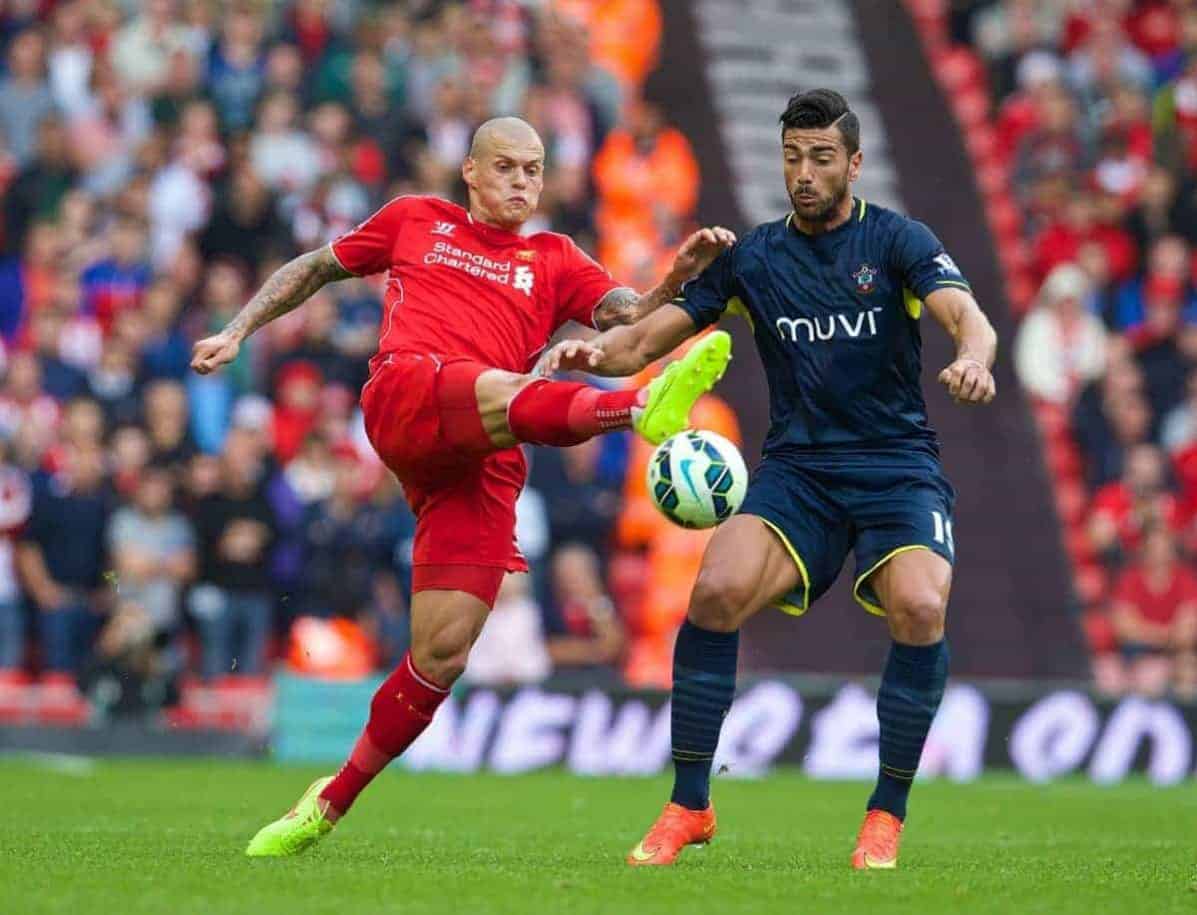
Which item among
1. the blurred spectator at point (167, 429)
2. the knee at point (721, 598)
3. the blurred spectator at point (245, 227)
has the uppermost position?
the blurred spectator at point (245, 227)

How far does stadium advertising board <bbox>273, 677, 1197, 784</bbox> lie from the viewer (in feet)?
52.9

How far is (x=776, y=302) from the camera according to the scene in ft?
28.7

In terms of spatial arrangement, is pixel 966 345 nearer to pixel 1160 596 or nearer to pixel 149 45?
pixel 1160 596

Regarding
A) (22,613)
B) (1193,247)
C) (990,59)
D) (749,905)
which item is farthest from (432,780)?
(990,59)

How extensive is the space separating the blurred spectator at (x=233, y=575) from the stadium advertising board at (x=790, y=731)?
52 cm

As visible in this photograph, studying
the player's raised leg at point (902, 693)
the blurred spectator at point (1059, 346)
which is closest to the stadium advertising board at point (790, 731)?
the blurred spectator at point (1059, 346)

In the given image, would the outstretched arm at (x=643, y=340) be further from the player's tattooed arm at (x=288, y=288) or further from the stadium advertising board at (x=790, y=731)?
the stadium advertising board at (x=790, y=731)

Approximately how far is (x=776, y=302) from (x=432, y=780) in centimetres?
675

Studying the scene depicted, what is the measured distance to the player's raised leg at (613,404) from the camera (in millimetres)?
8125

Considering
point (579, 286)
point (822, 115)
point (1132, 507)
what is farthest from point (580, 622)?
point (822, 115)

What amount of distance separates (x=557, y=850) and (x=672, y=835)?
1022mm

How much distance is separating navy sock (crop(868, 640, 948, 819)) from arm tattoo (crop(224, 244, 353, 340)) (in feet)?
8.72

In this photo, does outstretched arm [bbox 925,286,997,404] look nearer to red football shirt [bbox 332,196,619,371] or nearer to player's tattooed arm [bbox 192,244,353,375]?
red football shirt [bbox 332,196,619,371]

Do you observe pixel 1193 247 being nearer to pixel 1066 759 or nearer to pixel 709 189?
pixel 709 189
